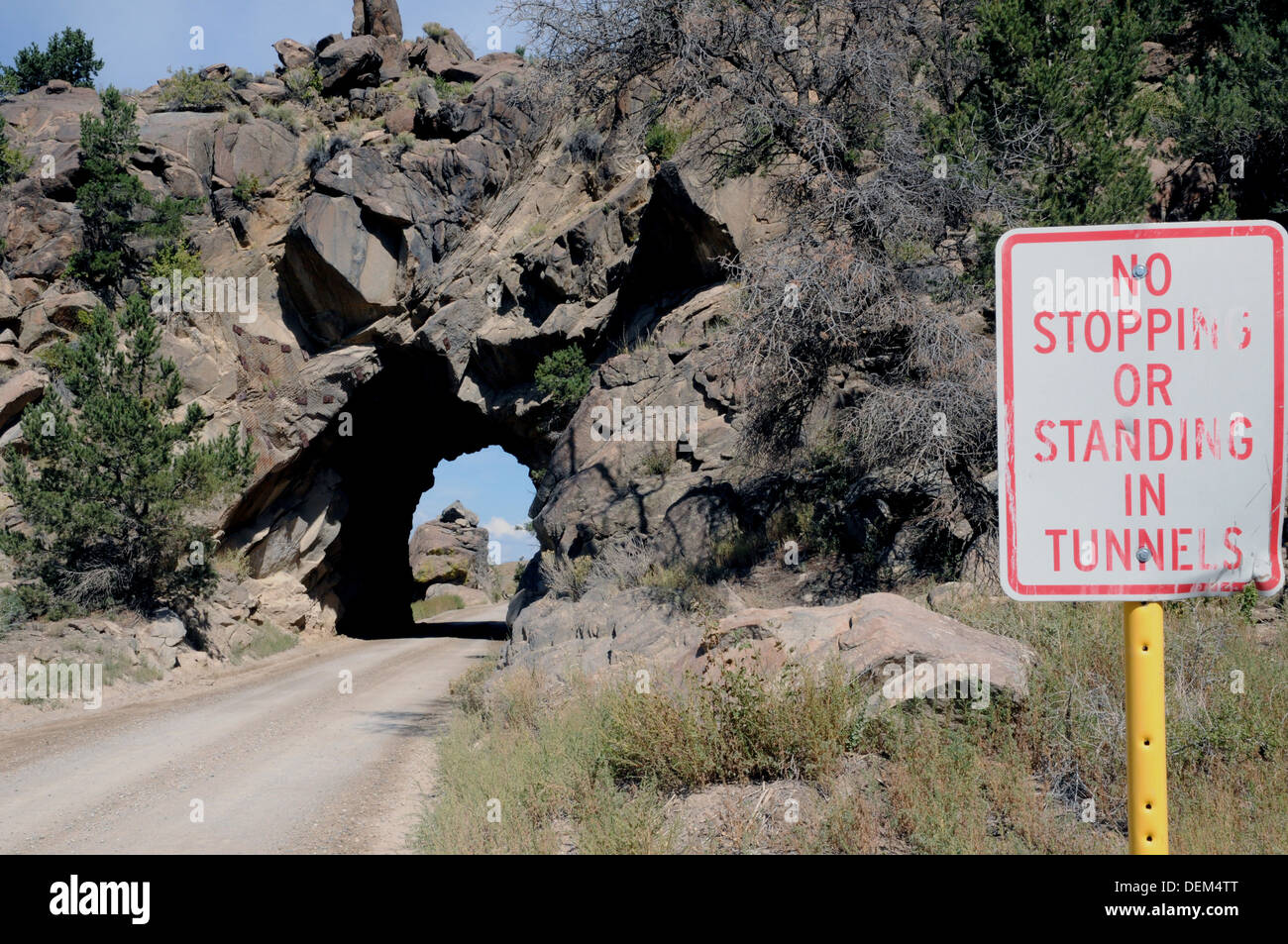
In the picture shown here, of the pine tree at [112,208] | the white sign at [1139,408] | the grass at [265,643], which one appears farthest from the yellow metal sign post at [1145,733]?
the pine tree at [112,208]

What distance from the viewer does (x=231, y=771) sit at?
901 centimetres

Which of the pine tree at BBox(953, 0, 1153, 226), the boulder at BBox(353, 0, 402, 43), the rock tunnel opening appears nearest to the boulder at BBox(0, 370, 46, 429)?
the rock tunnel opening

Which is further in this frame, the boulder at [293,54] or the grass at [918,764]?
the boulder at [293,54]

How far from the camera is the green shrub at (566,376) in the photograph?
77.7ft

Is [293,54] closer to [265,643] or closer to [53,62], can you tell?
[53,62]

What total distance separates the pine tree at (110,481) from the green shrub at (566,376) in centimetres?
841

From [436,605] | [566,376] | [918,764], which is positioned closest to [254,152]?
[566,376]

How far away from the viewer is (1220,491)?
6.59ft

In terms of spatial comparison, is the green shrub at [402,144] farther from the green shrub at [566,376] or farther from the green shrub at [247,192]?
the green shrub at [566,376]

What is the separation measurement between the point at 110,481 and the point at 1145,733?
19.5 m

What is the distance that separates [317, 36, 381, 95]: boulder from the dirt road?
25653 mm

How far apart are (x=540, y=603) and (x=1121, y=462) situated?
13369mm
